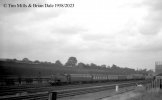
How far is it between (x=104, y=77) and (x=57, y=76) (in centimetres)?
2228

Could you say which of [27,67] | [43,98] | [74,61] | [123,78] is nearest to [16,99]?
[43,98]

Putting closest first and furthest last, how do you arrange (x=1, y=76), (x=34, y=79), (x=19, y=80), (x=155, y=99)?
(x=155, y=99) → (x=1, y=76) → (x=19, y=80) → (x=34, y=79)

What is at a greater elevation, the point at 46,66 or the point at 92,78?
the point at 46,66

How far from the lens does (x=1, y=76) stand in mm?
26203

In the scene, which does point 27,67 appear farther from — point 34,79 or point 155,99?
point 155,99

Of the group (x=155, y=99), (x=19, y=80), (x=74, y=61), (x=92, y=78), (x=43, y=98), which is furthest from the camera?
(x=74, y=61)

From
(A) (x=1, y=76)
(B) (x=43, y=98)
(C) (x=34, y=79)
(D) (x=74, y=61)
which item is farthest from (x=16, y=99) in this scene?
(D) (x=74, y=61)

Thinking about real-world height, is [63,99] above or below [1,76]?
below

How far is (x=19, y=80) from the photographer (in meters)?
29.1

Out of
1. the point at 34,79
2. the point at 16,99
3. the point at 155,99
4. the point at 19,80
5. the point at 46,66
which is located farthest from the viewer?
the point at 46,66

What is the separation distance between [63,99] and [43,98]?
95.7 inches

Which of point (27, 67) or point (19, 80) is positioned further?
point (27, 67)

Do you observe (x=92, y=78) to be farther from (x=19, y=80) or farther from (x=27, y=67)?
(x=19, y=80)

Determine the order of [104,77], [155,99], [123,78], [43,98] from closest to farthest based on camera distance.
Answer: [43,98] → [155,99] → [104,77] → [123,78]
